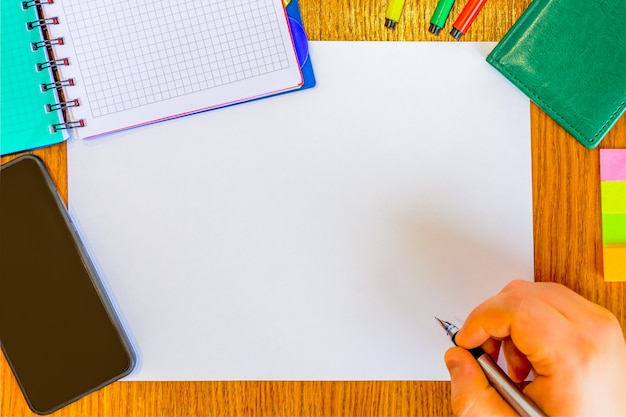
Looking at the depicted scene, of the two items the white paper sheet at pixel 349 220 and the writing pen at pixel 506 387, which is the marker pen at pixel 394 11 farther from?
the writing pen at pixel 506 387

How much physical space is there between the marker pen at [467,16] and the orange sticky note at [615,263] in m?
0.32

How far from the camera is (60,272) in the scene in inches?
26.6

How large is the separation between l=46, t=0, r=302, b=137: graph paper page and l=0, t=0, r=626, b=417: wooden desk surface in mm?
58

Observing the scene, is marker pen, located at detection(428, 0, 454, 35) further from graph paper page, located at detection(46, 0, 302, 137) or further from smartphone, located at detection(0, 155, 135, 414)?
smartphone, located at detection(0, 155, 135, 414)

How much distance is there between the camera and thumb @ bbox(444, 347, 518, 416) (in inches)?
21.6

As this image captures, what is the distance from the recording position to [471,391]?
0.56 m

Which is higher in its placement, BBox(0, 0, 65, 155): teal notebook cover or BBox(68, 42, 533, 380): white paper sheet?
BBox(0, 0, 65, 155): teal notebook cover

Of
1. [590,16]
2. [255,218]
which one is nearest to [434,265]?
[255,218]

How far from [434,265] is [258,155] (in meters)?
0.26

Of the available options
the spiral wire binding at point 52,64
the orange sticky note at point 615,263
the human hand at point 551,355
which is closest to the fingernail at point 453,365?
the human hand at point 551,355

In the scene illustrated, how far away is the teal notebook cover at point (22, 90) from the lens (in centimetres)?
67

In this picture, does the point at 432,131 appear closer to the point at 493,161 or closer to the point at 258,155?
the point at 493,161

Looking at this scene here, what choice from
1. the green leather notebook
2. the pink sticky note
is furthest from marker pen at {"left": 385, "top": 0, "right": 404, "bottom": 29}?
the pink sticky note

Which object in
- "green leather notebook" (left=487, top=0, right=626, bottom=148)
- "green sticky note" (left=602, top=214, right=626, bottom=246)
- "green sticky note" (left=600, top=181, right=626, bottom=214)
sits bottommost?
"green sticky note" (left=602, top=214, right=626, bottom=246)
